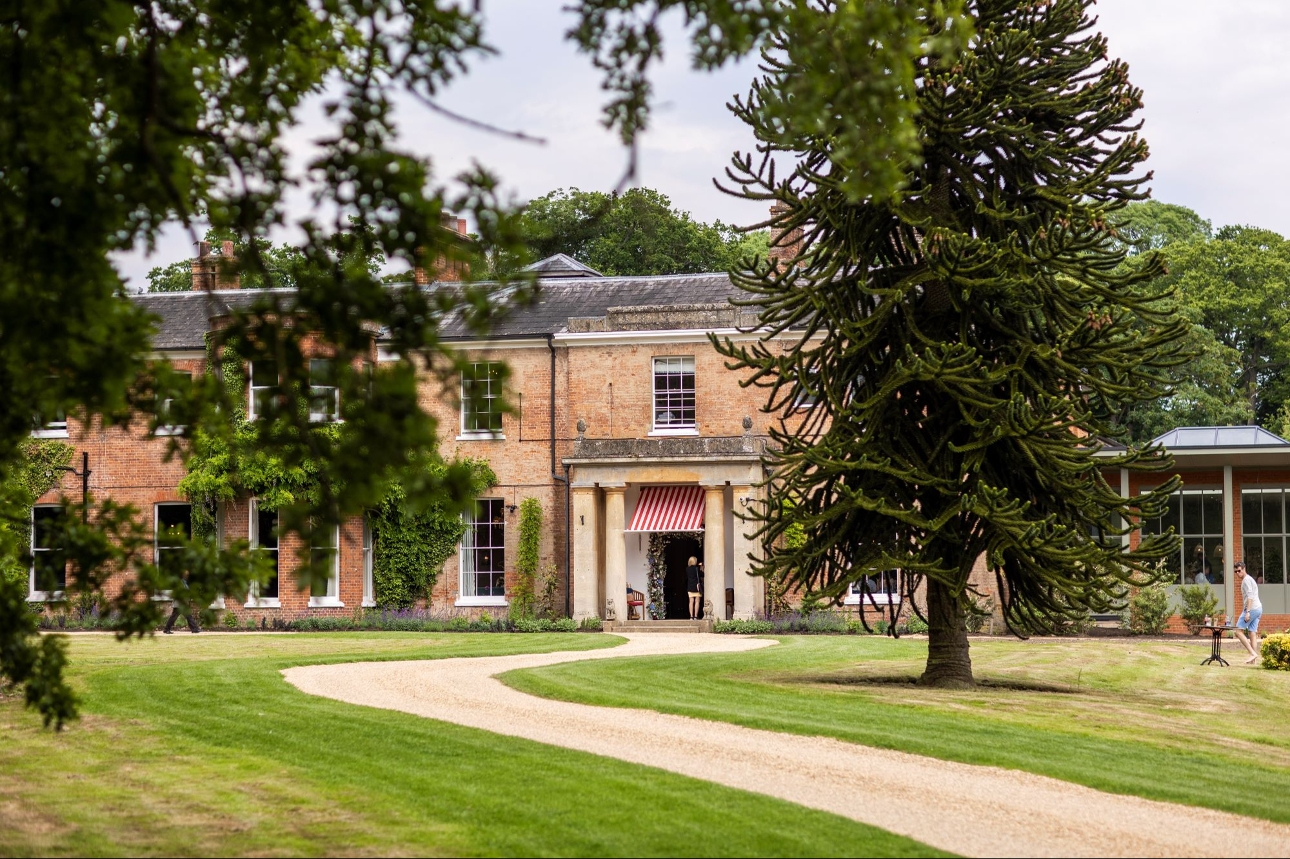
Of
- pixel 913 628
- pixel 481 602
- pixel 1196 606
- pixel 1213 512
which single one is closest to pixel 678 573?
pixel 481 602

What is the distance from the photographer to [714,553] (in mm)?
31109

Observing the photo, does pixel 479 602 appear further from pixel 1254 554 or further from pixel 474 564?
pixel 1254 554

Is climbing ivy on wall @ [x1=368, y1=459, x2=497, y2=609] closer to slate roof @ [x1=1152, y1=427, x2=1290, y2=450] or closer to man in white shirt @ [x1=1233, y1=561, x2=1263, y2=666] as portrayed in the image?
slate roof @ [x1=1152, y1=427, x2=1290, y2=450]

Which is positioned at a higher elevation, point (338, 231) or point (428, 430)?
point (338, 231)

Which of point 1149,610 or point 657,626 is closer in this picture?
point 1149,610

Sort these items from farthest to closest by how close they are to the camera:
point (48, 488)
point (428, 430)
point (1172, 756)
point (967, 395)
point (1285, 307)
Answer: point (1285, 307)
point (48, 488)
point (967, 395)
point (1172, 756)
point (428, 430)

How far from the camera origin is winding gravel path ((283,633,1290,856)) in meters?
8.52

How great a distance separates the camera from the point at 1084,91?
53.8 ft

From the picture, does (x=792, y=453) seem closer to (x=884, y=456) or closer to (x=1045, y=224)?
(x=884, y=456)

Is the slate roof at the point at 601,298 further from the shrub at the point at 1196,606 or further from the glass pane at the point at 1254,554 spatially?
the glass pane at the point at 1254,554

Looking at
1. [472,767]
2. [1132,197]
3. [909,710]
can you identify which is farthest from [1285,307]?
[472,767]

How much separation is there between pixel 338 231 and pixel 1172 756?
8600 millimetres

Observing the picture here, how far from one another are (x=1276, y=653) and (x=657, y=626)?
1342 cm

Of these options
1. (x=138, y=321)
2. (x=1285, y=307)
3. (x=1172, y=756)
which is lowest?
(x=1172, y=756)
